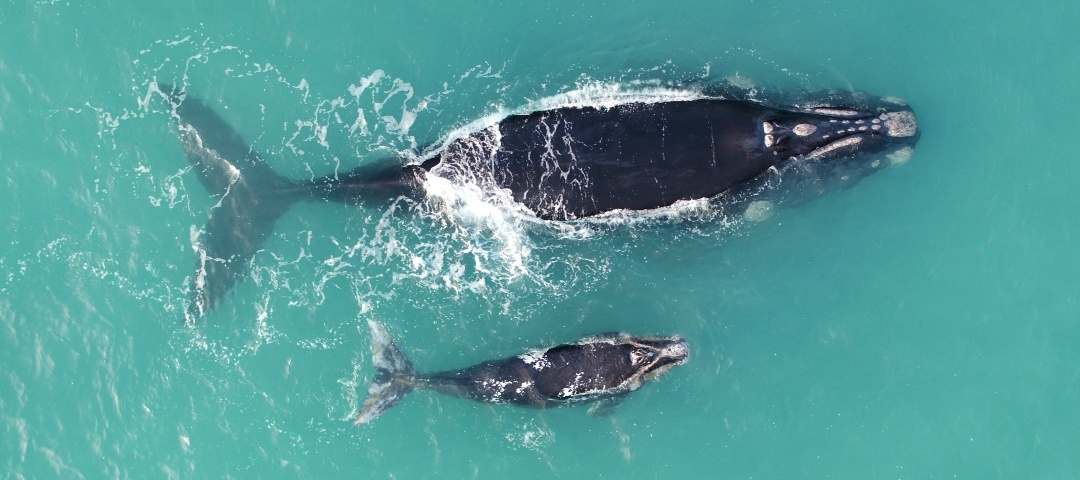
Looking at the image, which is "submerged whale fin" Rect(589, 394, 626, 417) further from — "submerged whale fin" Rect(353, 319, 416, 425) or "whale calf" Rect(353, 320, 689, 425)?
"submerged whale fin" Rect(353, 319, 416, 425)

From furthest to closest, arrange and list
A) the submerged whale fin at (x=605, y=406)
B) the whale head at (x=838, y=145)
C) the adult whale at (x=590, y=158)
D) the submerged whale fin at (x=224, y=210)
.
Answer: the submerged whale fin at (x=224, y=210)
the whale head at (x=838, y=145)
the submerged whale fin at (x=605, y=406)
the adult whale at (x=590, y=158)

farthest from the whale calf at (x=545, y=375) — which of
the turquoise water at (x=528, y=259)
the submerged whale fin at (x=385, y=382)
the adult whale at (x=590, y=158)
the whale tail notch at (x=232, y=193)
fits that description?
the whale tail notch at (x=232, y=193)

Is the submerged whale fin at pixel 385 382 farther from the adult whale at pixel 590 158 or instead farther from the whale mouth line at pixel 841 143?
the whale mouth line at pixel 841 143

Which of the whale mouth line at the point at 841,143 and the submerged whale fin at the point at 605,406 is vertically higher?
the whale mouth line at the point at 841,143

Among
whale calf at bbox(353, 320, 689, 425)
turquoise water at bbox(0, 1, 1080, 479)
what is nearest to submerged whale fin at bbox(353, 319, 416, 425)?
whale calf at bbox(353, 320, 689, 425)

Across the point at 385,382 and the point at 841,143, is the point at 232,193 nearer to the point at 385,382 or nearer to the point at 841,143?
the point at 385,382

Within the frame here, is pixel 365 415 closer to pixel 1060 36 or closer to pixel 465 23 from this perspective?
pixel 465 23

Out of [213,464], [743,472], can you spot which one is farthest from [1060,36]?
[213,464]
